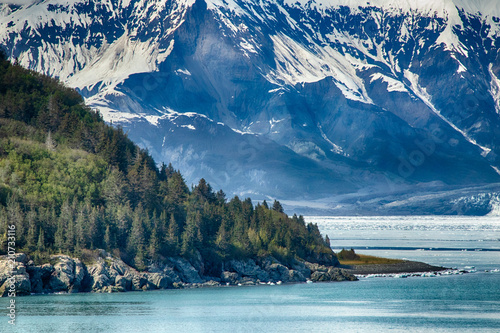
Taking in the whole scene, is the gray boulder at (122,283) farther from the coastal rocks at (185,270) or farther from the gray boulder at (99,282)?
A: the coastal rocks at (185,270)

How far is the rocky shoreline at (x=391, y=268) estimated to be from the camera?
166500 millimetres

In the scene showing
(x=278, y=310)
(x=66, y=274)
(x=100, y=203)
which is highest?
(x=100, y=203)

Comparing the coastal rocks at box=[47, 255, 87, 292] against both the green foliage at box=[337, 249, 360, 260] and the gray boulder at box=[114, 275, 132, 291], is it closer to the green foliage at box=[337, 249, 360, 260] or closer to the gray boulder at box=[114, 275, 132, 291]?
the gray boulder at box=[114, 275, 132, 291]

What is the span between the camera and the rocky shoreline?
546 feet

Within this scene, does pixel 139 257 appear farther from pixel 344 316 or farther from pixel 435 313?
pixel 435 313

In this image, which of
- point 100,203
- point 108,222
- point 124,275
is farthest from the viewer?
point 100,203

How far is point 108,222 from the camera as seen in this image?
440 ft

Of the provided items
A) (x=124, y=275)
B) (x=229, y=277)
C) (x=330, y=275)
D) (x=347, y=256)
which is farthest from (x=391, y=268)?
(x=124, y=275)

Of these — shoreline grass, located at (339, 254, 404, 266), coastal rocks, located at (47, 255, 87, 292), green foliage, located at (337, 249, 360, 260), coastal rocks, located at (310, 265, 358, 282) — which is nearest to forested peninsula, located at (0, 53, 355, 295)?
coastal rocks, located at (47, 255, 87, 292)

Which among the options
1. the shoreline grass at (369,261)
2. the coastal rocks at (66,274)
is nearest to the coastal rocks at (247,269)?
the coastal rocks at (66,274)

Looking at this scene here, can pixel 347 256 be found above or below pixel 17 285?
above

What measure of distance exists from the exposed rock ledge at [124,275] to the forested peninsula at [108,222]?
0.18m

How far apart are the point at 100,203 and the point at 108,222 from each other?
423 inches

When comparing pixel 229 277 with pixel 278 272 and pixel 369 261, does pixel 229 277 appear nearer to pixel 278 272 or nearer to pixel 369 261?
pixel 278 272
